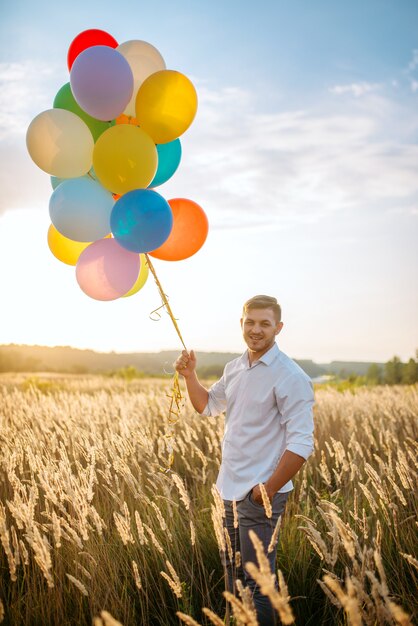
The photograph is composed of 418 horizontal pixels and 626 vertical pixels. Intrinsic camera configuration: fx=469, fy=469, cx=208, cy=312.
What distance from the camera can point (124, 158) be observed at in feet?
9.96

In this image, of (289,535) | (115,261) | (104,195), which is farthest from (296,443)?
(104,195)

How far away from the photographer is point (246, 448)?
2.54 m

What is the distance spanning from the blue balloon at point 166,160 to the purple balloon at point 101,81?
1.52ft

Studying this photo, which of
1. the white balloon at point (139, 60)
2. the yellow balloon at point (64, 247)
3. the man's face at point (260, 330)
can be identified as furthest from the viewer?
the yellow balloon at point (64, 247)

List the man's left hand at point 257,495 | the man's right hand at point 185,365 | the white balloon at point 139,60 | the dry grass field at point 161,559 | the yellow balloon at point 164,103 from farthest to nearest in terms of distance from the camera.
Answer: the white balloon at point 139,60 → the yellow balloon at point 164,103 → the man's right hand at point 185,365 → the man's left hand at point 257,495 → the dry grass field at point 161,559

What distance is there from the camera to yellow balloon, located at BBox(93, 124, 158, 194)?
9.99 feet

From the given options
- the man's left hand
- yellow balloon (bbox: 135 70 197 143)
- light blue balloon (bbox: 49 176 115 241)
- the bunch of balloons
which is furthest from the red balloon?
the man's left hand

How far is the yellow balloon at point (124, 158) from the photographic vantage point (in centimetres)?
304

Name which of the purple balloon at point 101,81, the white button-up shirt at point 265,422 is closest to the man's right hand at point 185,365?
the white button-up shirt at point 265,422

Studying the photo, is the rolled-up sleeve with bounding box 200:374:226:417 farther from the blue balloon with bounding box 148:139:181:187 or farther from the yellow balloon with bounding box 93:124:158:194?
the blue balloon with bounding box 148:139:181:187

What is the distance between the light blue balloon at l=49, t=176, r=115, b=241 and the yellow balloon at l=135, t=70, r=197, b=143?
0.58 m

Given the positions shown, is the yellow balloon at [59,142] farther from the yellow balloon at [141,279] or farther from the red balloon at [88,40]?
the yellow balloon at [141,279]

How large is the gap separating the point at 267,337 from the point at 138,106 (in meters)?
1.87

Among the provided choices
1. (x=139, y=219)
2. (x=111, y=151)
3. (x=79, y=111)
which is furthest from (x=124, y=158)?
(x=79, y=111)
